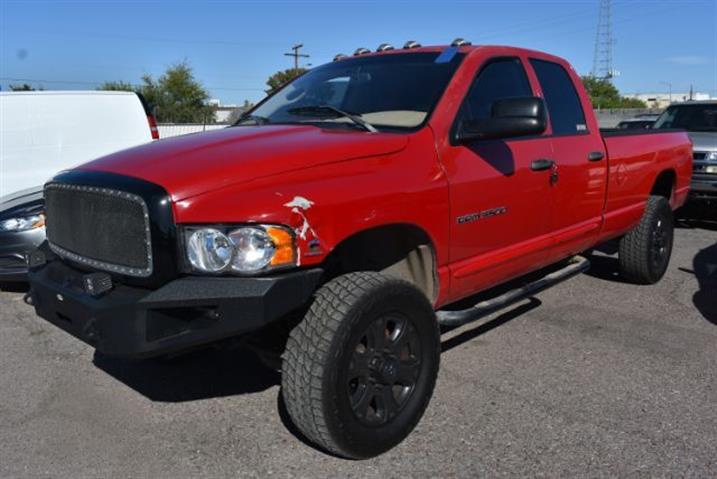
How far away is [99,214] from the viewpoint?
9.78 ft

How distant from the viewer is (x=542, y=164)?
162 inches

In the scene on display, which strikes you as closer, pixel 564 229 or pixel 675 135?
pixel 564 229

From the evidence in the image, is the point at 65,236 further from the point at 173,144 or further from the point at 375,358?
the point at 375,358

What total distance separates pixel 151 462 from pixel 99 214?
117 centimetres

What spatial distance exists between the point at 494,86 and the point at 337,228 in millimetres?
1763

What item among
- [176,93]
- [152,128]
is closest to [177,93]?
[176,93]

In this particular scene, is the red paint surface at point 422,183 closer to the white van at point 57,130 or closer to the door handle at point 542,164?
the door handle at point 542,164

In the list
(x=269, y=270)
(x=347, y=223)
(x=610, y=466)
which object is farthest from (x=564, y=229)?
(x=269, y=270)

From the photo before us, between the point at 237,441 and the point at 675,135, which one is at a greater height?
the point at 675,135

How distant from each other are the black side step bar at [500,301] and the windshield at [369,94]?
3.44ft

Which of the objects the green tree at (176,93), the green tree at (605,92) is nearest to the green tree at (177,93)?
the green tree at (176,93)

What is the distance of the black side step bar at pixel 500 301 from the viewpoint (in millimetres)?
3566

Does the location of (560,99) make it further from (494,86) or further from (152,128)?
(152,128)

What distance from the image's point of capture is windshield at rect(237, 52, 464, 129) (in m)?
3.66
